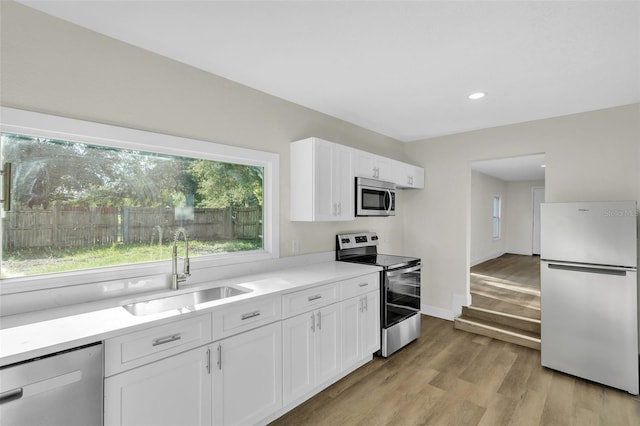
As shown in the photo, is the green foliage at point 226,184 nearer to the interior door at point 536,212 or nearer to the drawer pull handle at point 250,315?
the drawer pull handle at point 250,315

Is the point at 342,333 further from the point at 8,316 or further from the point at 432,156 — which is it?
the point at 432,156

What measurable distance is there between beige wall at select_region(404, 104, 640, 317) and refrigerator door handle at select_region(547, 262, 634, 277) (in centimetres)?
87

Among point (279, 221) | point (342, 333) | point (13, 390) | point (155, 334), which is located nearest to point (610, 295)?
point (342, 333)

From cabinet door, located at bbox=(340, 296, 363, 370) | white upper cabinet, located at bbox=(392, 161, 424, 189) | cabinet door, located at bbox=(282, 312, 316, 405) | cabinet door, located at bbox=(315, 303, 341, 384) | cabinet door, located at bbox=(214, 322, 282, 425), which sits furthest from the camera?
white upper cabinet, located at bbox=(392, 161, 424, 189)

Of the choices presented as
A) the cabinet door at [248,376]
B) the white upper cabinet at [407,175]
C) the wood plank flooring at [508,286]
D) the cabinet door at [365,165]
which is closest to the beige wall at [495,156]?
the white upper cabinet at [407,175]

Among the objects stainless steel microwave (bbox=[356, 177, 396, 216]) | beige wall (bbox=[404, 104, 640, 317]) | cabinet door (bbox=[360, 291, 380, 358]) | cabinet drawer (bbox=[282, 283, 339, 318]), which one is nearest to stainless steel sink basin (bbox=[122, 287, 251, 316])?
cabinet drawer (bbox=[282, 283, 339, 318])

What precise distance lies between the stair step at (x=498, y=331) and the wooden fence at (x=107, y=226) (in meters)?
2.96

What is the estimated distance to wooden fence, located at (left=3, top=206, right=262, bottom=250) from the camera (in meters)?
1.77

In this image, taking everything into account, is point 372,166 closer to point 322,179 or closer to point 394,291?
point 322,179

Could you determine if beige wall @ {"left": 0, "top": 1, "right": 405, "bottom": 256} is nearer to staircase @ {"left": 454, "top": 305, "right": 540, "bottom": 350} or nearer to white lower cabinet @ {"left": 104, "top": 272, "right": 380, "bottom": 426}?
white lower cabinet @ {"left": 104, "top": 272, "right": 380, "bottom": 426}

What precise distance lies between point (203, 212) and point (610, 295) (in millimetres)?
3502

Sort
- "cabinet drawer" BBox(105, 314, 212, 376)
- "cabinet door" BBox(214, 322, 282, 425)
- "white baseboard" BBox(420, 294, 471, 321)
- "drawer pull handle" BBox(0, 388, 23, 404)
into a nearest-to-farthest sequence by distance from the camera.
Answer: "drawer pull handle" BBox(0, 388, 23, 404) → "cabinet drawer" BBox(105, 314, 212, 376) → "cabinet door" BBox(214, 322, 282, 425) → "white baseboard" BBox(420, 294, 471, 321)

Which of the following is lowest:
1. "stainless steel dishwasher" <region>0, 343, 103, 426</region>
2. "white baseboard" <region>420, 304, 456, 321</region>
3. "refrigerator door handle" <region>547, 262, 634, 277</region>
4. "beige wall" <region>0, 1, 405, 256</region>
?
"white baseboard" <region>420, 304, 456, 321</region>

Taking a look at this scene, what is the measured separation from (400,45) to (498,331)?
3.32 meters
